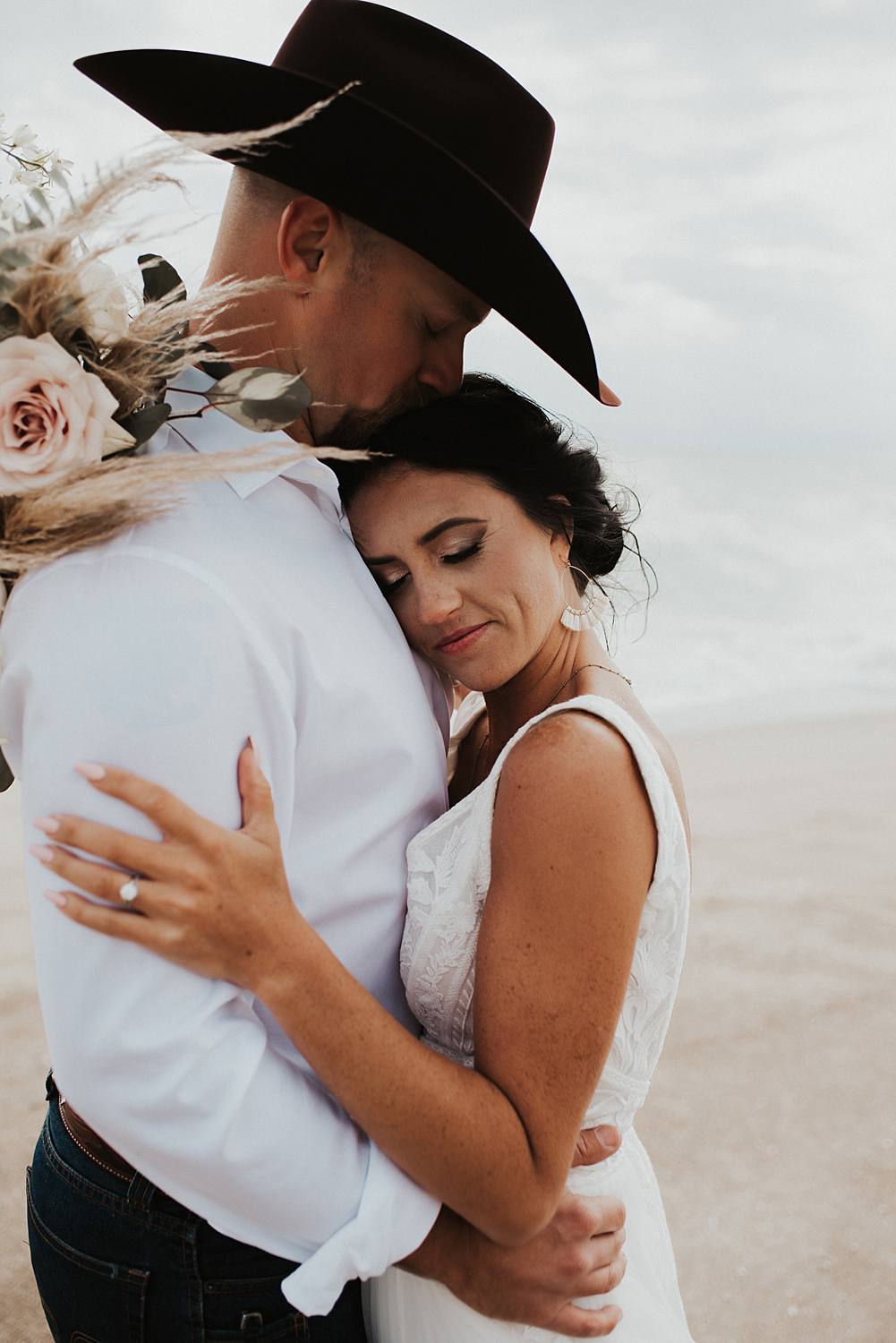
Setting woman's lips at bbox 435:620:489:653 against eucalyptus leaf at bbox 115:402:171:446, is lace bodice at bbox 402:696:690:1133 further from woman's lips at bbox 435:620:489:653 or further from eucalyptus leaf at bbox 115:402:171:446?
eucalyptus leaf at bbox 115:402:171:446

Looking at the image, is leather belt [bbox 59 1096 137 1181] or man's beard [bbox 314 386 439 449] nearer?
leather belt [bbox 59 1096 137 1181]

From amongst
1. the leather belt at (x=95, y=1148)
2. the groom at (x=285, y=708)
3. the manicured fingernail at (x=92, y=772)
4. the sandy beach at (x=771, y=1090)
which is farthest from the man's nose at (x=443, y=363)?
the sandy beach at (x=771, y=1090)

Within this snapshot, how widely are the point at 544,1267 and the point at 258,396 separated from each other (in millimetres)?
1262

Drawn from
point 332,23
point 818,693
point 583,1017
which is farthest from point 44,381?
point 818,693

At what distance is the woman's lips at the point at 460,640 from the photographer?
6.88ft

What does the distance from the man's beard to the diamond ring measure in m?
0.94

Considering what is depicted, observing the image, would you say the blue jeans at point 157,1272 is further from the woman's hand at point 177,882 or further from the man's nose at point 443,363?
the man's nose at point 443,363

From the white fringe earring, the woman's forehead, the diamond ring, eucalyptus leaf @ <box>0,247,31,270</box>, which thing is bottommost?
the white fringe earring

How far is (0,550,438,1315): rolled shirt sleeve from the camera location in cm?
130

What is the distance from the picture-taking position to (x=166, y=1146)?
1.34 metres

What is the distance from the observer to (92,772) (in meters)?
1.27

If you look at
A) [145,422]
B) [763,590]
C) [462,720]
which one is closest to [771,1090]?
[462,720]

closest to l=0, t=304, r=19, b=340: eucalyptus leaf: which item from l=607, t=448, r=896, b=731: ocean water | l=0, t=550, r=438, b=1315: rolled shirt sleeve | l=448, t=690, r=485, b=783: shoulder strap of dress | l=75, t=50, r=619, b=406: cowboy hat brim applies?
l=0, t=550, r=438, b=1315: rolled shirt sleeve

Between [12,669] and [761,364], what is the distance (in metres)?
31.7
